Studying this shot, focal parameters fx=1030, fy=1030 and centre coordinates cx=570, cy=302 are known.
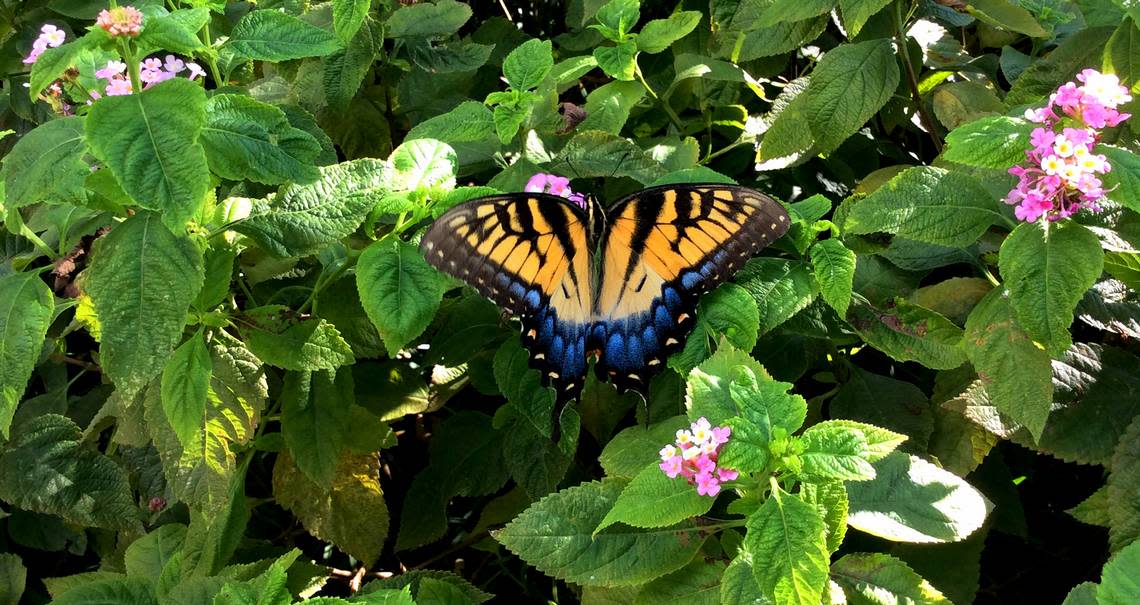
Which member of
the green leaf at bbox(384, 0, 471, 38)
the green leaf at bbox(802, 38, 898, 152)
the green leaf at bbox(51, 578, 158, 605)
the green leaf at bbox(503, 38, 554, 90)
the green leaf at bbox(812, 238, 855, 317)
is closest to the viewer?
the green leaf at bbox(812, 238, 855, 317)

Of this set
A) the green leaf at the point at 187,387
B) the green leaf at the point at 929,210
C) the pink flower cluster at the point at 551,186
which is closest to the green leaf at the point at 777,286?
the green leaf at the point at 929,210

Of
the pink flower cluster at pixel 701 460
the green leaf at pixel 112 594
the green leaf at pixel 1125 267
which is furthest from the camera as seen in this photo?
the green leaf at pixel 112 594

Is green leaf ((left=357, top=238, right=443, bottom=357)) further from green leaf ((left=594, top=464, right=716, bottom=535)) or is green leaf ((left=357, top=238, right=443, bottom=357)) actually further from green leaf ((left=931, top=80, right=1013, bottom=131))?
green leaf ((left=931, top=80, right=1013, bottom=131))

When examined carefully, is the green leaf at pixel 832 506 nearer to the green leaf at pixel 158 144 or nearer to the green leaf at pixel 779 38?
the green leaf at pixel 158 144

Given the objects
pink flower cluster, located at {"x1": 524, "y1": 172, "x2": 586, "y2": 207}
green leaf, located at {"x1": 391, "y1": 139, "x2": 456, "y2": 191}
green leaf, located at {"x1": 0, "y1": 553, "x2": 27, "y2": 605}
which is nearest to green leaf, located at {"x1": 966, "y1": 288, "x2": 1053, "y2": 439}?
pink flower cluster, located at {"x1": 524, "y1": 172, "x2": 586, "y2": 207}

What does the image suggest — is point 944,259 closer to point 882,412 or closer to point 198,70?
point 882,412
